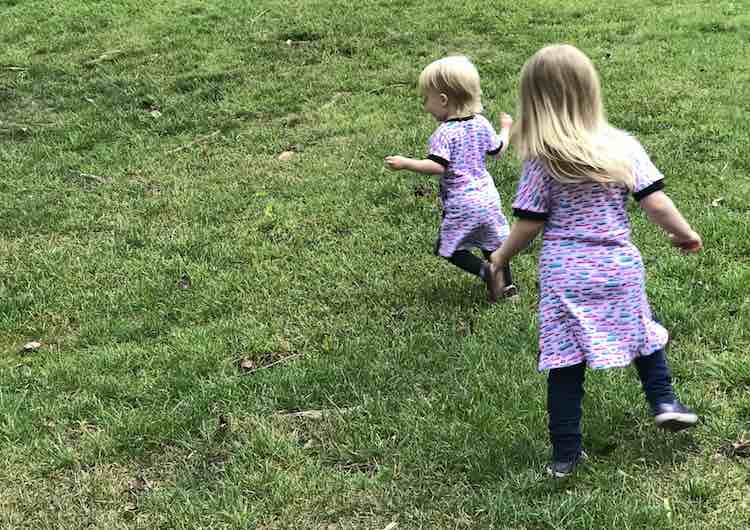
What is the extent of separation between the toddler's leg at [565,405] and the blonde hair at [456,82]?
1846 millimetres

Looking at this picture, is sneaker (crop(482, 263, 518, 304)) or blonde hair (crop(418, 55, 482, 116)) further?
sneaker (crop(482, 263, 518, 304))

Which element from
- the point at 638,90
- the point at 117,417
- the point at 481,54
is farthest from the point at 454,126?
the point at 481,54

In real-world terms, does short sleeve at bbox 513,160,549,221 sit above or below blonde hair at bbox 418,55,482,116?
below

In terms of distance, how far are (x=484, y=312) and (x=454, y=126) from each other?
108 centimetres

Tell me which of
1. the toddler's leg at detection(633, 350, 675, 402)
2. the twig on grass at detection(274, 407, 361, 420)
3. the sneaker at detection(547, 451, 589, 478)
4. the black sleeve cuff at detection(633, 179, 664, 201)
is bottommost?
the twig on grass at detection(274, 407, 361, 420)

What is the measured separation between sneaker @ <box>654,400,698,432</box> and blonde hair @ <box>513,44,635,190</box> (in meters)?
0.91

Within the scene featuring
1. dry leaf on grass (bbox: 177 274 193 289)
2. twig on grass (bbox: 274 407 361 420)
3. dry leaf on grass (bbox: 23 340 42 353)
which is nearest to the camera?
twig on grass (bbox: 274 407 361 420)

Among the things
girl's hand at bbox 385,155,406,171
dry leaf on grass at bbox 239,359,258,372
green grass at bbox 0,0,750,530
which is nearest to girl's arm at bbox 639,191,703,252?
green grass at bbox 0,0,750,530

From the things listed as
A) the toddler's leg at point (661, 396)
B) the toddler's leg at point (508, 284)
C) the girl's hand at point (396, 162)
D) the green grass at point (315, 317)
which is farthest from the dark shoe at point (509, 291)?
the toddler's leg at point (661, 396)

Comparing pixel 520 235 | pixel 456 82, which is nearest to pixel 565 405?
pixel 520 235

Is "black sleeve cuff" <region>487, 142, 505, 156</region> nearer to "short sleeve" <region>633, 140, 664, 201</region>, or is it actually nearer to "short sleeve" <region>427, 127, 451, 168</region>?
"short sleeve" <region>427, 127, 451, 168</region>

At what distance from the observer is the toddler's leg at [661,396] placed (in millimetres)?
2943

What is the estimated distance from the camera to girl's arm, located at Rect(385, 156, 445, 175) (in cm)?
398

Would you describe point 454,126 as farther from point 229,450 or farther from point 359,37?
point 359,37
